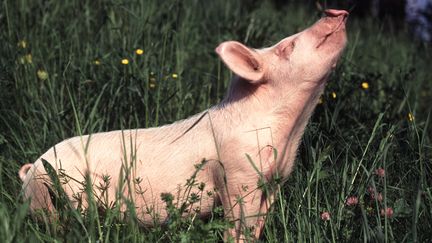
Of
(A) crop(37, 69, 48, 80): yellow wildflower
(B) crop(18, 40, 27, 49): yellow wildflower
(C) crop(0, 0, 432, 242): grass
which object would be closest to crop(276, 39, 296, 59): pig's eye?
(C) crop(0, 0, 432, 242): grass

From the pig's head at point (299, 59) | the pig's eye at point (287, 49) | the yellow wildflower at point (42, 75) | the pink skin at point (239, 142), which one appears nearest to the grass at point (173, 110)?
the yellow wildflower at point (42, 75)

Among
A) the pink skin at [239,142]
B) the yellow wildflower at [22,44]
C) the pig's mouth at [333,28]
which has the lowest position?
the pink skin at [239,142]

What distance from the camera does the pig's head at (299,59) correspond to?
10.1 feet

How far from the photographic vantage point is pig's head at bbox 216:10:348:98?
3090 millimetres

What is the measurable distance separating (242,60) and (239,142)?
1.18ft

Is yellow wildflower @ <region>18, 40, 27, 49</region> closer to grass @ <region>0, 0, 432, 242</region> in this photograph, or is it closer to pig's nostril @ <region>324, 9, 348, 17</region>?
grass @ <region>0, 0, 432, 242</region>

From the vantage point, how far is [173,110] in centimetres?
448

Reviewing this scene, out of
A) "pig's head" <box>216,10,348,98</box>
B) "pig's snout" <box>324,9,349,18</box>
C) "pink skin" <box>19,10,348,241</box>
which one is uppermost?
"pig's snout" <box>324,9,349,18</box>

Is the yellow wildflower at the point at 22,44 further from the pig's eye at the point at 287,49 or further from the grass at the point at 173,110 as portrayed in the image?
the pig's eye at the point at 287,49

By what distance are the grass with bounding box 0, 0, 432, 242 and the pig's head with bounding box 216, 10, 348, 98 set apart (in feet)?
1.24

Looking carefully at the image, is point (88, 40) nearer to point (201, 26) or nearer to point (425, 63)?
point (201, 26)

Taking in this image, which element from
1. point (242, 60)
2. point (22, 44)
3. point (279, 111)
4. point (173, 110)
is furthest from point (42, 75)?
point (279, 111)

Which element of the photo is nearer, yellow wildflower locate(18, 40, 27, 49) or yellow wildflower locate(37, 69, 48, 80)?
yellow wildflower locate(37, 69, 48, 80)

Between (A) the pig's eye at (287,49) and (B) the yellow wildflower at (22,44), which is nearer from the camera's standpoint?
(A) the pig's eye at (287,49)
